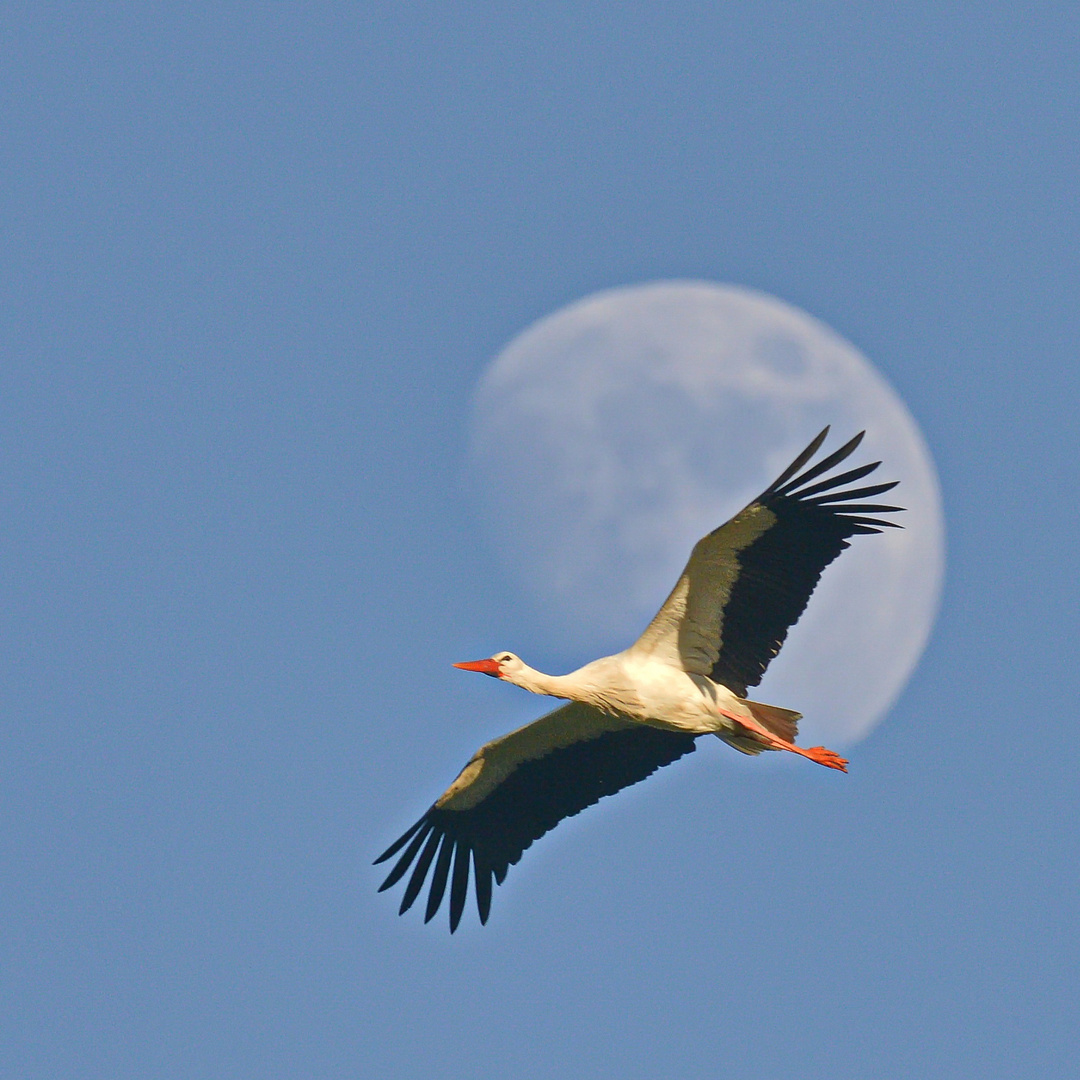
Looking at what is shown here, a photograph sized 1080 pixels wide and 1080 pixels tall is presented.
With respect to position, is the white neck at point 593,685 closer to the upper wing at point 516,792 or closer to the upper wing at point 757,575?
the upper wing at point 757,575

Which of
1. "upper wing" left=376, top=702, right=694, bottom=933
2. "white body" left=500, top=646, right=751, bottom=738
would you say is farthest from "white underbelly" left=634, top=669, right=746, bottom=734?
"upper wing" left=376, top=702, right=694, bottom=933

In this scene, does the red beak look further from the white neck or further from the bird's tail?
the bird's tail

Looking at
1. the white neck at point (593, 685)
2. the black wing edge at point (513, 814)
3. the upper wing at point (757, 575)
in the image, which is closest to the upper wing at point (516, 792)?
the black wing edge at point (513, 814)

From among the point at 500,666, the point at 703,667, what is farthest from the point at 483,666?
the point at 703,667

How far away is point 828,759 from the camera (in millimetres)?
14672

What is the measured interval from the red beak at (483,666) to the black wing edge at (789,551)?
1.97m

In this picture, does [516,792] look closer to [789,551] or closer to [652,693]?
[652,693]

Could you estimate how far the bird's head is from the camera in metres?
14.9

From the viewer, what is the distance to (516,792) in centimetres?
1598

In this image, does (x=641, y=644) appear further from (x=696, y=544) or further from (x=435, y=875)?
(x=435, y=875)

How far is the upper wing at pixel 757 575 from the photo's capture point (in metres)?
14.0

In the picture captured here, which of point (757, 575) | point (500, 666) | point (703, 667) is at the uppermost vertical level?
point (757, 575)

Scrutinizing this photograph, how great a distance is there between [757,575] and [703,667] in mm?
958

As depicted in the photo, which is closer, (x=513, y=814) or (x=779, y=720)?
(x=779, y=720)
